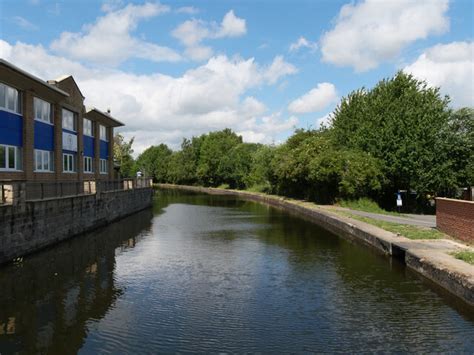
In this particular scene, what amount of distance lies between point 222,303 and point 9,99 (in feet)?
54.4

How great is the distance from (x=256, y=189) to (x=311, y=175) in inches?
1314

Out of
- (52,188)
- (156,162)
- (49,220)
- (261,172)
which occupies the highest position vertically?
(156,162)

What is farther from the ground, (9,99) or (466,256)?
(9,99)

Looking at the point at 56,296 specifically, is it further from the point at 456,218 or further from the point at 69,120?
the point at 69,120

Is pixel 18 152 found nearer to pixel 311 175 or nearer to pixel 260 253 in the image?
pixel 260 253

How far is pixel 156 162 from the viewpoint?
145 meters

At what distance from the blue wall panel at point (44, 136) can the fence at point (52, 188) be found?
316cm

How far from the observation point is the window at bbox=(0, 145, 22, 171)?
2227 cm

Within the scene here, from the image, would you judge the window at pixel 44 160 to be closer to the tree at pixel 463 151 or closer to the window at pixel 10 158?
the window at pixel 10 158

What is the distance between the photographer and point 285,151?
Result: 56.9m

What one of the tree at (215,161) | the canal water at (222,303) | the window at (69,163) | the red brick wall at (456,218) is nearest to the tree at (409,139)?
the red brick wall at (456,218)

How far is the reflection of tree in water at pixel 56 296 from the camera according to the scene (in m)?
9.88

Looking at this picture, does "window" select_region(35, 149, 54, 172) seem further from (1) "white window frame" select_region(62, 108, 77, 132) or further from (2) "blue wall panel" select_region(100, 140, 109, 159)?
(2) "blue wall panel" select_region(100, 140, 109, 159)

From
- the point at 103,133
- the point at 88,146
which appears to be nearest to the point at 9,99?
the point at 88,146
